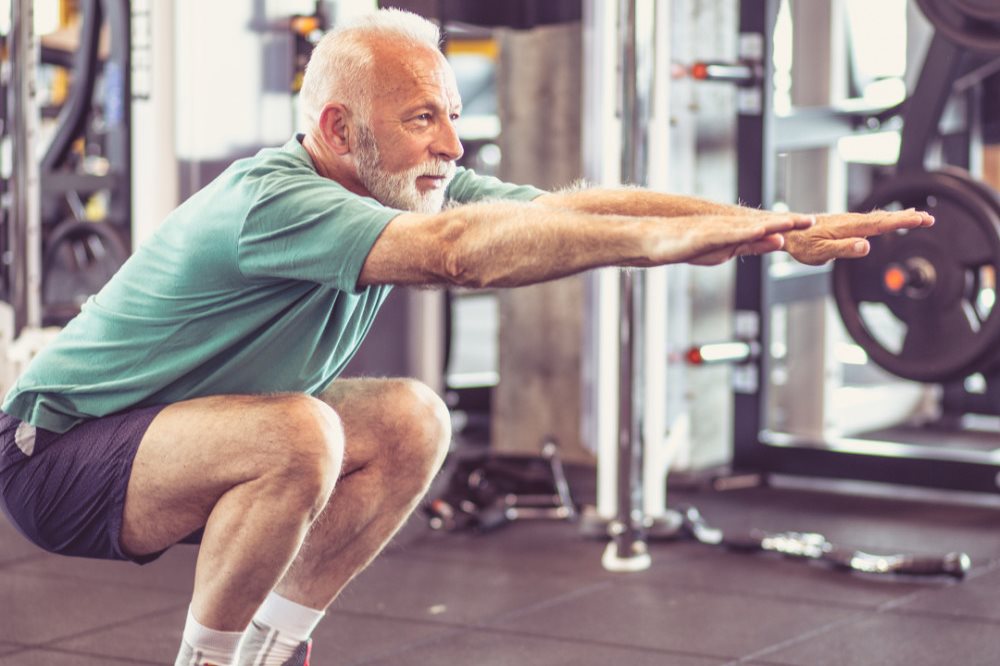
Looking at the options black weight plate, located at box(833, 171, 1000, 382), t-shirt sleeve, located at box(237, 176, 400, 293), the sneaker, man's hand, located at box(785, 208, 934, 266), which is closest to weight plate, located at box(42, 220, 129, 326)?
black weight plate, located at box(833, 171, 1000, 382)

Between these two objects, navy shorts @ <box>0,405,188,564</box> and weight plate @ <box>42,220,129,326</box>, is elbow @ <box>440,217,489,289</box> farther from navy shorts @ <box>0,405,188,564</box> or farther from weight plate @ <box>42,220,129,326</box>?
weight plate @ <box>42,220,129,326</box>

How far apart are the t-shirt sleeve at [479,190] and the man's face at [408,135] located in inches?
9.1

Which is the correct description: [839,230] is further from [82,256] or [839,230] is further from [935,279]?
[82,256]

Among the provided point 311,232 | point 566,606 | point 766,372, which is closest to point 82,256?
point 766,372

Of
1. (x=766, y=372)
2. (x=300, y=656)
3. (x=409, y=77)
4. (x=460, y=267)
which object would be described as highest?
(x=409, y=77)

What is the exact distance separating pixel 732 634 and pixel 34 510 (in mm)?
1266

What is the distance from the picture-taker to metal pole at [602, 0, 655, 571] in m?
2.96

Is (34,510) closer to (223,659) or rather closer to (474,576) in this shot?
(223,659)

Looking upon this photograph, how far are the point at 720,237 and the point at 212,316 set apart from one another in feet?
2.42

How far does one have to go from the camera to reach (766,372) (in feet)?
12.8

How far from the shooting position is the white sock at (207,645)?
1.75 meters

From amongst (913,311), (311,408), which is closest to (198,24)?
(913,311)

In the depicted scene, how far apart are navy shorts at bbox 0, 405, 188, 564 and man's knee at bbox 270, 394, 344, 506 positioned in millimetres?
198

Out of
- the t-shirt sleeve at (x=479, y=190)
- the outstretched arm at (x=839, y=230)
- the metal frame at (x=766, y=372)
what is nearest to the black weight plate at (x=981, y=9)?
the metal frame at (x=766, y=372)
